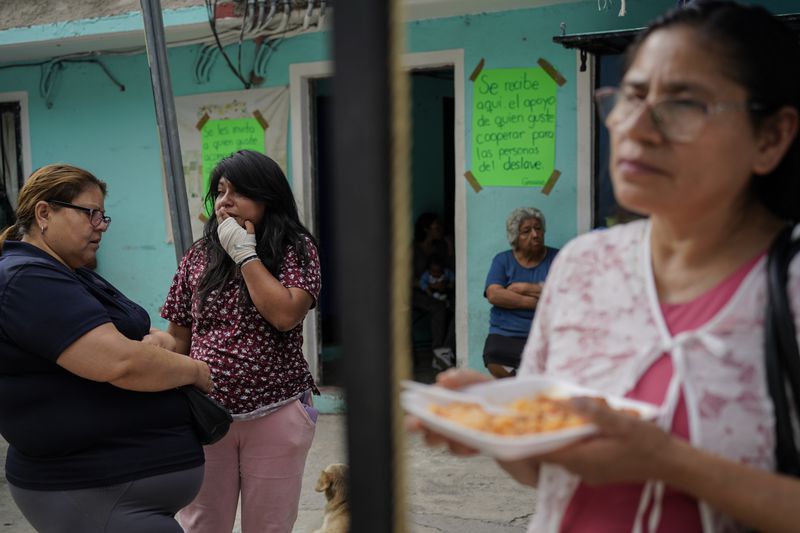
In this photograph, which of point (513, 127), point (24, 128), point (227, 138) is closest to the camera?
point (513, 127)

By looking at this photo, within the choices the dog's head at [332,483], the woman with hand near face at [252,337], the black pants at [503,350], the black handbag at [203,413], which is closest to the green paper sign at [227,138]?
the black pants at [503,350]

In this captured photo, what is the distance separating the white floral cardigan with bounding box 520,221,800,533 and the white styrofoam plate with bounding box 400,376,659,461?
4cm

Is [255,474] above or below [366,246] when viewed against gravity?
below

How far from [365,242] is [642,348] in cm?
56

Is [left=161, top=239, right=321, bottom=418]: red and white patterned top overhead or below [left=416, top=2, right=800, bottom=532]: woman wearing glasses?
below

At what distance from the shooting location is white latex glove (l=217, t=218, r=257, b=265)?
3.29 m

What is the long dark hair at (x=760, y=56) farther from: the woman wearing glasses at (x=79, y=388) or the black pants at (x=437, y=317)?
the black pants at (x=437, y=317)

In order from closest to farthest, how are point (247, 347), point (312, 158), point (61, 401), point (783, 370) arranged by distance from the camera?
1. point (783, 370)
2. point (61, 401)
3. point (247, 347)
4. point (312, 158)

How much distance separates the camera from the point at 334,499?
163 inches

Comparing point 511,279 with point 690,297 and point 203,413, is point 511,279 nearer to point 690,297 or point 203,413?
point 203,413

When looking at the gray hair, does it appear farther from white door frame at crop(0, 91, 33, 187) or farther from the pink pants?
white door frame at crop(0, 91, 33, 187)

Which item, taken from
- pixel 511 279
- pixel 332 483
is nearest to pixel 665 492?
pixel 332 483

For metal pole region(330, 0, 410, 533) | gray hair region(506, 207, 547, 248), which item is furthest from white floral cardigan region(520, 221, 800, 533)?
gray hair region(506, 207, 547, 248)

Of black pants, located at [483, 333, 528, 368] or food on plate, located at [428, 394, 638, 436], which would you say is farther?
black pants, located at [483, 333, 528, 368]
